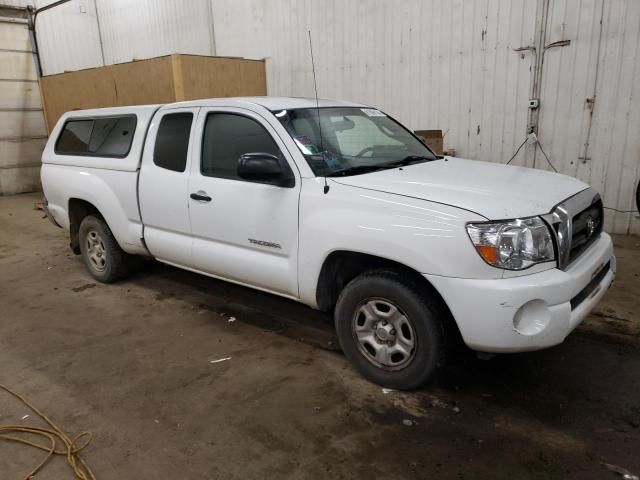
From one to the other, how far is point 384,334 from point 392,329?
65mm

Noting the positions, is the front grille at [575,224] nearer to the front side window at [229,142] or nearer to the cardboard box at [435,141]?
the front side window at [229,142]

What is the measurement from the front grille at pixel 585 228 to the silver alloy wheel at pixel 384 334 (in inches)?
41.3

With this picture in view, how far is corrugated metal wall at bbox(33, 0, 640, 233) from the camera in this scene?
6.22 m

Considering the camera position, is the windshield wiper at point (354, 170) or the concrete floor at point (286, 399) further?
the windshield wiper at point (354, 170)

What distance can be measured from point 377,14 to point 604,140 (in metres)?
3.76

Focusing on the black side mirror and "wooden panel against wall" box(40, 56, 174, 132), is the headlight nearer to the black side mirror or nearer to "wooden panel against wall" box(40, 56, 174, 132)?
the black side mirror

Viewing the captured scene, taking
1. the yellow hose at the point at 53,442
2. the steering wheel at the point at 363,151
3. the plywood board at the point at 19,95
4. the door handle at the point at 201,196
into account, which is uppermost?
the plywood board at the point at 19,95

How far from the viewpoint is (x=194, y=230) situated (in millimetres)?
4145

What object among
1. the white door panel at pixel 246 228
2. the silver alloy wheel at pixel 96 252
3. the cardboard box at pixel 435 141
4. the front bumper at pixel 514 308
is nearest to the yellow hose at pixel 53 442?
the white door panel at pixel 246 228

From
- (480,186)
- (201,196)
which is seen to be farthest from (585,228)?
(201,196)

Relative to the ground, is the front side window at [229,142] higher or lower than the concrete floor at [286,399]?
higher

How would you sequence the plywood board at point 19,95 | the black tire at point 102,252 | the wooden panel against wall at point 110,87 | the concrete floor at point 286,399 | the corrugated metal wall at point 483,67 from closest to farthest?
the concrete floor at point 286,399
the black tire at point 102,252
the corrugated metal wall at point 483,67
the wooden panel against wall at point 110,87
the plywood board at point 19,95

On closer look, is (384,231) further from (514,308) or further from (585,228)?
(585,228)

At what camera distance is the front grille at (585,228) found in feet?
9.87
